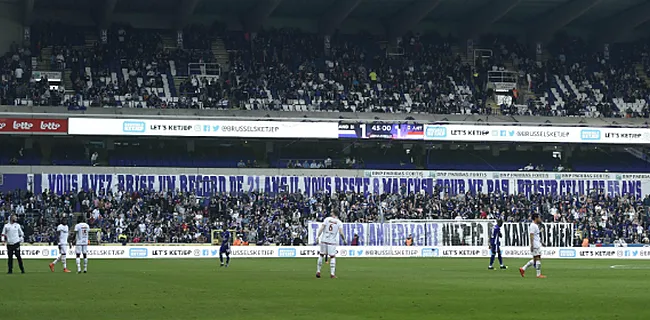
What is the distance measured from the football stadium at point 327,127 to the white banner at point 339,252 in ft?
0.33

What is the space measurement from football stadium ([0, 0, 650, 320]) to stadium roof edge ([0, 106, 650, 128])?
144 millimetres

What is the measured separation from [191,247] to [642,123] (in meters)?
33.2

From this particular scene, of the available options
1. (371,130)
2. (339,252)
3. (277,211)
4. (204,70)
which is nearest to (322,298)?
(339,252)

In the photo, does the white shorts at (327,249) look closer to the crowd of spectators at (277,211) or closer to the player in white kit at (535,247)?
the player in white kit at (535,247)

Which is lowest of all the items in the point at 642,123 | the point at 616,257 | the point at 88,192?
the point at 616,257

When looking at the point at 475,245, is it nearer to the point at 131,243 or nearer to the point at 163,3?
the point at 131,243

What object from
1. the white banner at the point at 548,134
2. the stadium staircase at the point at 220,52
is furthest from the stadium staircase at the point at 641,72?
the stadium staircase at the point at 220,52

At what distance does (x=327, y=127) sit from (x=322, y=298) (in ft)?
147

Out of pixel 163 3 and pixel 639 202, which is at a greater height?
pixel 163 3

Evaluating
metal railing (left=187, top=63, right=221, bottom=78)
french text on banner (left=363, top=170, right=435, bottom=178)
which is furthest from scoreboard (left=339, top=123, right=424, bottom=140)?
metal railing (left=187, top=63, right=221, bottom=78)

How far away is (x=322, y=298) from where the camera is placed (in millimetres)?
20797

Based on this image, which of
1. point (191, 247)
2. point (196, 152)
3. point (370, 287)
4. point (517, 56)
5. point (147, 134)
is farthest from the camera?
point (517, 56)

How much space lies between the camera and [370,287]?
24.5 meters

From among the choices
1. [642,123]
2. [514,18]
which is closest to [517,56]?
[514,18]
